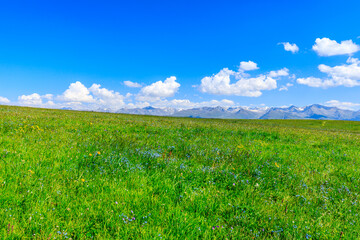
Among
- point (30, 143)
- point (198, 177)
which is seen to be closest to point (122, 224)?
point (198, 177)

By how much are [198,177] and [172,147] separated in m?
3.34

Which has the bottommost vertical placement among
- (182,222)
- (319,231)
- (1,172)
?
(319,231)

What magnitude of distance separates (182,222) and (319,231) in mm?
3127

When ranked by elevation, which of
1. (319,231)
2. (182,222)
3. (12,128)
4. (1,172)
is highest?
(12,128)

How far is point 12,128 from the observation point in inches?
395

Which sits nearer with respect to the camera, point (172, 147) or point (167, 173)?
point (167, 173)

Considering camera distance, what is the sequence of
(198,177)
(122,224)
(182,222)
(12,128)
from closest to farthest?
(122,224) < (182,222) < (198,177) < (12,128)

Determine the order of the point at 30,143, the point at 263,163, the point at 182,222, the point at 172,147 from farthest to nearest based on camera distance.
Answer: the point at 172,147, the point at 263,163, the point at 30,143, the point at 182,222

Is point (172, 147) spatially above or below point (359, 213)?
above

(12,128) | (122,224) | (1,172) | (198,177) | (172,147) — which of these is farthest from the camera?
(12,128)

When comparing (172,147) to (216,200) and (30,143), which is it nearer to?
(216,200)

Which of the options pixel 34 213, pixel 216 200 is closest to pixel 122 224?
pixel 34 213

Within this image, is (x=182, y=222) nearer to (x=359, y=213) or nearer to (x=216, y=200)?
(x=216, y=200)

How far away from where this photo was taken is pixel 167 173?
6199 millimetres
